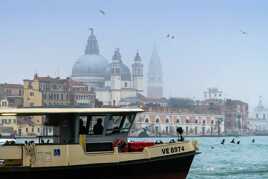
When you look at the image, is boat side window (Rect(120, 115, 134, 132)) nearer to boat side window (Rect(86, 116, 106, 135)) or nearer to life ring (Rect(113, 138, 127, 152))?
life ring (Rect(113, 138, 127, 152))

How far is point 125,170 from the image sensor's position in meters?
22.1

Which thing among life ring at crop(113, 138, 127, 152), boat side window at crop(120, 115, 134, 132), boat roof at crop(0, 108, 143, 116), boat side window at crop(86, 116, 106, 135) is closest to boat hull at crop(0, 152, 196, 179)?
life ring at crop(113, 138, 127, 152)

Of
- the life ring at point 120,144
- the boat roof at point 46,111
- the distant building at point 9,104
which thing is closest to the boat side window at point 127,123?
the life ring at point 120,144

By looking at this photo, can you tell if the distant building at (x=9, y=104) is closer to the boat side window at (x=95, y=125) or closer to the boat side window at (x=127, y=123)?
the boat side window at (x=127, y=123)

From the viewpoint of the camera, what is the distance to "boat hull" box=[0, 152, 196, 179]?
70.4 feet

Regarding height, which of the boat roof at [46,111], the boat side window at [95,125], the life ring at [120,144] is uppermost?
the boat roof at [46,111]

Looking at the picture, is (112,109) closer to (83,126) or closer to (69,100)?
(83,126)

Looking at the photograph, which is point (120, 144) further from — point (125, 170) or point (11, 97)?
point (11, 97)

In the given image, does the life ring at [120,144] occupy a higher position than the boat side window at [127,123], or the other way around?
the boat side window at [127,123]

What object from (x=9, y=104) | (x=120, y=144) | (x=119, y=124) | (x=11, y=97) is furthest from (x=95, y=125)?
(x=11, y=97)

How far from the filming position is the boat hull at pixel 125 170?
2145 centimetres

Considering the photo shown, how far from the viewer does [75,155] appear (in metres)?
21.7

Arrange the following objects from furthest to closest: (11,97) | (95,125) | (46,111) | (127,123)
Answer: (11,97) → (127,123) → (95,125) → (46,111)

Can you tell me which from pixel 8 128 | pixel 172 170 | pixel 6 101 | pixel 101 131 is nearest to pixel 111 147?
pixel 101 131
